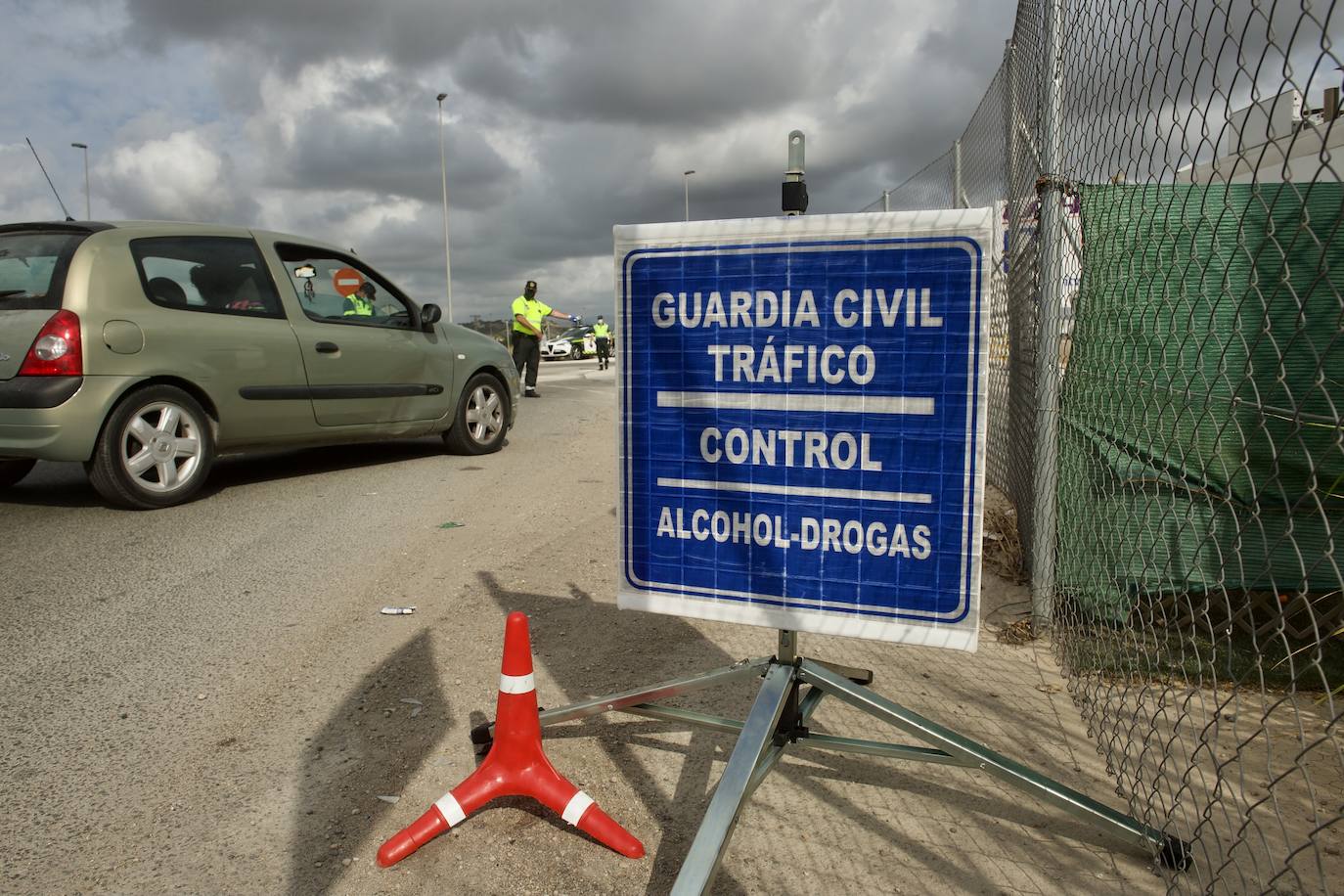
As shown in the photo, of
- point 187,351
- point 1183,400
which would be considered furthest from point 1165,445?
point 187,351

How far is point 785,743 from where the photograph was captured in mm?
2609

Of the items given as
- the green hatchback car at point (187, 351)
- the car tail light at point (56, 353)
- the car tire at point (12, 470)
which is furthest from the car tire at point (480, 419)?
the car tail light at point (56, 353)

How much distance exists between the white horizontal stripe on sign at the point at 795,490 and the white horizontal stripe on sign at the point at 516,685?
0.65m

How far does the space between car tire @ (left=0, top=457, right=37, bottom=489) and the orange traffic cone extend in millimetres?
5620

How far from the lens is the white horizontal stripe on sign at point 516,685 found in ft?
8.48

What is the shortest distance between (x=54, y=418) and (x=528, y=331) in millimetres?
9648

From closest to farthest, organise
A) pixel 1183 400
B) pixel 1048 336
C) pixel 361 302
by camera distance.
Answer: pixel 1183 400 → pixel 1048 336 → pixel 361 302

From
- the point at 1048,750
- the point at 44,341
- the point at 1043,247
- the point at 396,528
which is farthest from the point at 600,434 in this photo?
the point at 1048,750

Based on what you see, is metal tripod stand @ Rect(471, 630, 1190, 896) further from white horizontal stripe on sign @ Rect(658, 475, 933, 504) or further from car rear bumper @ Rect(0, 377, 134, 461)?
car rear bumper @ Rect(0, 377, 134, 461)

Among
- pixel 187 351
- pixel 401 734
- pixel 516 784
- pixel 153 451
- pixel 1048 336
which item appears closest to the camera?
pixel 516 784

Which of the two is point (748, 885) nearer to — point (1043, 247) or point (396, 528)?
point (1043, 247)

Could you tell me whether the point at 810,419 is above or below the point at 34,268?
below

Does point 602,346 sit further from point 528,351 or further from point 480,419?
point 480,419

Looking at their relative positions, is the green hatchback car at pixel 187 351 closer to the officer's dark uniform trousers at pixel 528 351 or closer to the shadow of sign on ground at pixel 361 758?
the shadow of sign on ground at pixel 361 758
